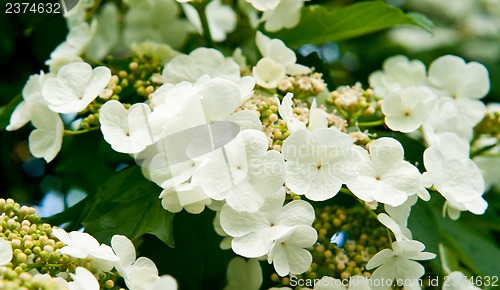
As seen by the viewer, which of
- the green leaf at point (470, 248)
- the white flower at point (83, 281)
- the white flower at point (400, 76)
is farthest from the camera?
the white flower at point (400, 76)

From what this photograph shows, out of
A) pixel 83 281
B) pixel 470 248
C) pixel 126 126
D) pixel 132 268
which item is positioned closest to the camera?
pixel 83 281

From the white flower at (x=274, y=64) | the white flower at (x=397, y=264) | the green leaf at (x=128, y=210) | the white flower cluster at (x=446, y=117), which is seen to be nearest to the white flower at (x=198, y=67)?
the white flower at (x=274, y=64)

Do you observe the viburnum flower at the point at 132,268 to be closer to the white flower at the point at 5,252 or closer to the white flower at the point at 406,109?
the white flower at the point at 5,252

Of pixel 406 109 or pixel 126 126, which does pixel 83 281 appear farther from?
pixel 406 109

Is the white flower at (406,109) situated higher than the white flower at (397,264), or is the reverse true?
the white flower at (406,109)

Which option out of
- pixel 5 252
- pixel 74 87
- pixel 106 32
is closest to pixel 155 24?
pixel 106 32

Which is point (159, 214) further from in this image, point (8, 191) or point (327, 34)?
point (8, 191)

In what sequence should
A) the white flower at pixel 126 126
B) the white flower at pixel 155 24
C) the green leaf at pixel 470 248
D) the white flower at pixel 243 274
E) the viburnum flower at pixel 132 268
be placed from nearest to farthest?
the viburnum flower at pixel 132 268, the white flower at pixel 126 126, the white flower at pixel 243 274, the green leaf at pixel 470 248, the white flower at pixel 155 24
